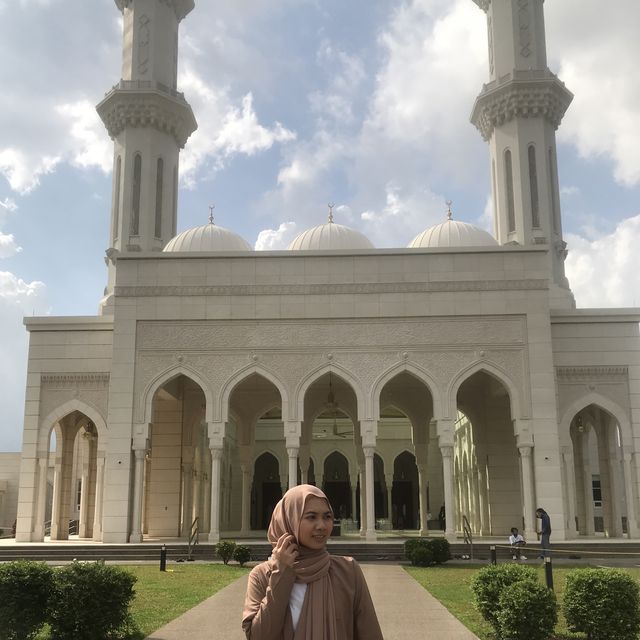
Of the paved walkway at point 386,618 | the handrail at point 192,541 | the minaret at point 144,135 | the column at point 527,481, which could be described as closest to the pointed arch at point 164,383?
the handrail at point 192,541

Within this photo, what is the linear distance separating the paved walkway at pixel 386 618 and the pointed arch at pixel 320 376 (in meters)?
7.85

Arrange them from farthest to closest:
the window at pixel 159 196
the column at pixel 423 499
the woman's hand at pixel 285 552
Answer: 1. the window at pixel 159 196
2. the column at pixel 423 499
3. the woman's hand at pixel 285 552

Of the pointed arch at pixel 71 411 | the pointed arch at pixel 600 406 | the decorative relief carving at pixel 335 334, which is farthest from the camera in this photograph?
the pointed arch at pixel 71 411

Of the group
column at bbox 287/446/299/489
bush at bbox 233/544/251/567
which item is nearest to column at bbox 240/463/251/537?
column at bbox 287/446/299/489

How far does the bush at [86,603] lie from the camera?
7.28m

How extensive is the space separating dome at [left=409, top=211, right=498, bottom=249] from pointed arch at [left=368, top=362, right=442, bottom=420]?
495cm

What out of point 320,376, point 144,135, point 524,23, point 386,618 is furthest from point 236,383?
point 524,23

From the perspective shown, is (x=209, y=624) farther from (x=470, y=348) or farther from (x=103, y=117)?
(x=103, y=117)

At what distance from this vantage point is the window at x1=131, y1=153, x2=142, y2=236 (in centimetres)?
2458

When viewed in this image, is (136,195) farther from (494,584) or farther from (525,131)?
(494,584)

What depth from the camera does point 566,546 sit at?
1731 centimetres

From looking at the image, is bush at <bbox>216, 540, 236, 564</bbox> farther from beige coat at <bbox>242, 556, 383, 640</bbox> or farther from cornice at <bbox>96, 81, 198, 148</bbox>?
cornice at <bbox>96, 81, 198, 148</bbox>

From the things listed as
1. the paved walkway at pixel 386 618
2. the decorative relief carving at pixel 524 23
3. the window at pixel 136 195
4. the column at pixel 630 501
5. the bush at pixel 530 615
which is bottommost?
the paved walkway at pixel 386 618

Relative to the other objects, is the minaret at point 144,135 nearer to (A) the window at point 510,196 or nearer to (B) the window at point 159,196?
(B) the window at point 159,196
